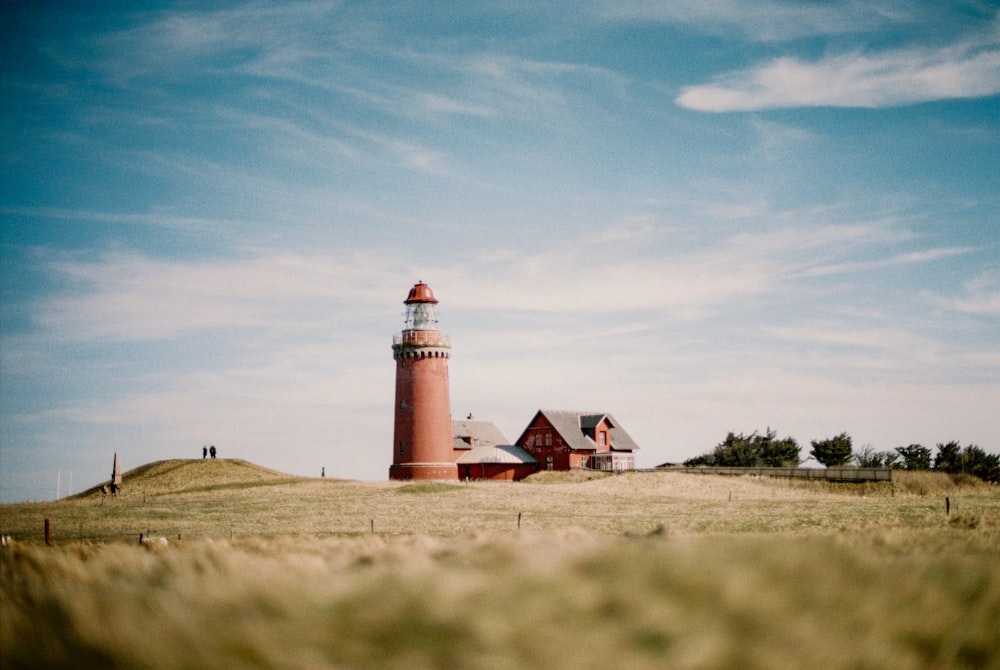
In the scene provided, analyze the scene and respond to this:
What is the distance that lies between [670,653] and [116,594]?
215 centimetres

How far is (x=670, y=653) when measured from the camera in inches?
100

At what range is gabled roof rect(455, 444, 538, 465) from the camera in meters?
80.5

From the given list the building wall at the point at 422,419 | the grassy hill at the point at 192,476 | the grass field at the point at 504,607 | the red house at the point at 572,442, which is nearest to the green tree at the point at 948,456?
the red house at the point at 572,442

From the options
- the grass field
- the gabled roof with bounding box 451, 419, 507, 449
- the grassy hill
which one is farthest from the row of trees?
the grass field

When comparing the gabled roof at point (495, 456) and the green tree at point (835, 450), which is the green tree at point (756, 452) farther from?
the gabled roof at point (495, 456)

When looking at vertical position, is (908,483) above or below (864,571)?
below

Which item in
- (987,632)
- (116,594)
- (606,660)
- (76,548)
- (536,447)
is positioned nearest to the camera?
(606,660)

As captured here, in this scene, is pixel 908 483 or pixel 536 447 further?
pixel 536 447

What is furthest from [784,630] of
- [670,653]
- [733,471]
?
[733,471]

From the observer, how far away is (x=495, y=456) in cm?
8050

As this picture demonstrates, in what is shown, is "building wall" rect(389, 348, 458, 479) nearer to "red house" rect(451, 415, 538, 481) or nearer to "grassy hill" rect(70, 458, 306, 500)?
"grassy hill" rect(70, 458, 306, 500)

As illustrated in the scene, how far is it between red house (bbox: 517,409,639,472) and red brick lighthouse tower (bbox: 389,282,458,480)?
1717 centimetres

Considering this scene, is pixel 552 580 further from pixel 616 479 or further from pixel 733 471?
pixel 733 471

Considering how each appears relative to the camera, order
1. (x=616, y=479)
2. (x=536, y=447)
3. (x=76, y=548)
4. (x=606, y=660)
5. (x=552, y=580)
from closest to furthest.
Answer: (x=606, y=660), (x=552, y=580), (x=76, y=548), (x=616, y=479), (x=536, y=447)
